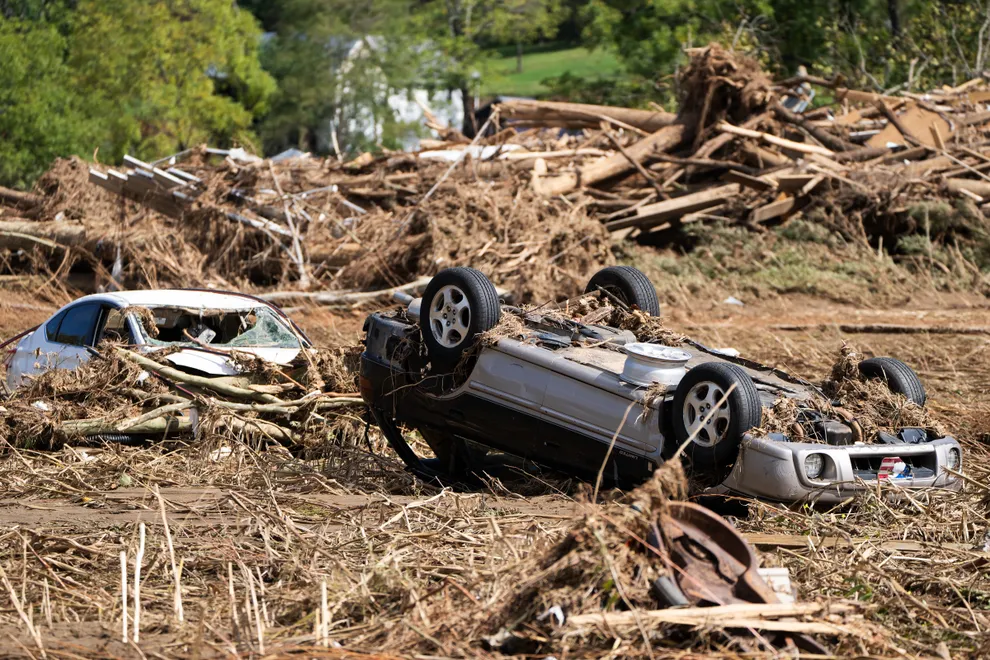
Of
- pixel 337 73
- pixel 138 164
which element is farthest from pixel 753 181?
pixel 337 73

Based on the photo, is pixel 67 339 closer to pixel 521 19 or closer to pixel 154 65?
pixel 154 65

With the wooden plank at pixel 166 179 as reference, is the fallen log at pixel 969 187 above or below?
below

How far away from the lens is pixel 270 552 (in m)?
5.79

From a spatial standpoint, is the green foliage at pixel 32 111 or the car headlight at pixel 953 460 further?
the green foliage at pixel 32 111

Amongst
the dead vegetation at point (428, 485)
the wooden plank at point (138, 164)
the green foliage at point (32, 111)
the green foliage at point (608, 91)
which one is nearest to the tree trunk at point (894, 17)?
the green foliage at point (608, 91)

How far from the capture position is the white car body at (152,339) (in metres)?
9.98

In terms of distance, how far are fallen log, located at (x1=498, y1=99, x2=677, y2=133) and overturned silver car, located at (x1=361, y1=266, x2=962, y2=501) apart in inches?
556

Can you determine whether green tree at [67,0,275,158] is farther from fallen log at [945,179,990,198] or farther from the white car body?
the white car body

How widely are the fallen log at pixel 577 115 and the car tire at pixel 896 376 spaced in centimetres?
1497

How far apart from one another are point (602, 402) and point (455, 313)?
53.6 inches

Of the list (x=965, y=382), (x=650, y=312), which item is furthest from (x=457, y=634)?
(x=965, y=382)

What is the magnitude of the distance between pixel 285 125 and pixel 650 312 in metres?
42.3

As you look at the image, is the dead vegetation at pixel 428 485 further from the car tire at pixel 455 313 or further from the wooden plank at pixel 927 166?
the car tire at pixel 455 313

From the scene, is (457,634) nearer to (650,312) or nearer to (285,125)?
(650,312)
